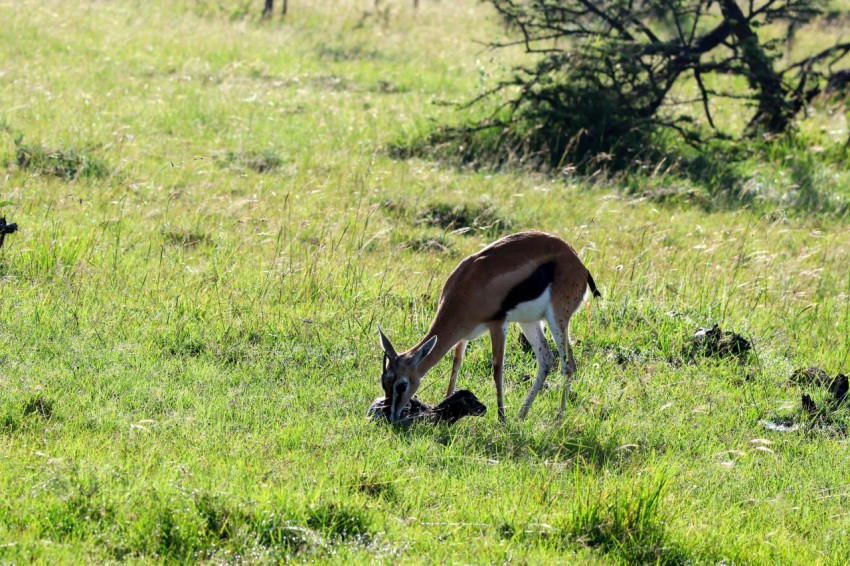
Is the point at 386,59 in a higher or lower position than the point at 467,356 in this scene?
higher

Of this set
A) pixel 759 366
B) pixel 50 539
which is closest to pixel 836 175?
pixel 759 366

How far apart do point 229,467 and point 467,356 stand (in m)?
2.62

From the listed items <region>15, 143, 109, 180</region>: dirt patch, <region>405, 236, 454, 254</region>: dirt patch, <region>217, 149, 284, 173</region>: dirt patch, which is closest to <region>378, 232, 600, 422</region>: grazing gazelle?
<region>405, 236, 454, 254</region>: dirt patch

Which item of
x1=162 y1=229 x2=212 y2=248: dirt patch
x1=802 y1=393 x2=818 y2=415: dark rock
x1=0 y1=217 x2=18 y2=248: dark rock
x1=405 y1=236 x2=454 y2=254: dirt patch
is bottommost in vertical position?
x1=162 y1=229 x2=212 y2=248: dirt patch

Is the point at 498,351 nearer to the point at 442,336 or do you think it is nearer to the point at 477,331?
the point at 477,331

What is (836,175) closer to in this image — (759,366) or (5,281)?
(759,366)

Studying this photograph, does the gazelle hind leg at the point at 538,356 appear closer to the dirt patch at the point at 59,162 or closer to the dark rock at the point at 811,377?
the dark rock at the point at 811,377

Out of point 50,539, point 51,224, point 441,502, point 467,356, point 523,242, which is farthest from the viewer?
point 51,224

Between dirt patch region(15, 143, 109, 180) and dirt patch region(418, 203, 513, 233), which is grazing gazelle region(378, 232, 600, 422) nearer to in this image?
dirt patch region(418, 203, 513, 233)

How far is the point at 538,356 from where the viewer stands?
6.91m

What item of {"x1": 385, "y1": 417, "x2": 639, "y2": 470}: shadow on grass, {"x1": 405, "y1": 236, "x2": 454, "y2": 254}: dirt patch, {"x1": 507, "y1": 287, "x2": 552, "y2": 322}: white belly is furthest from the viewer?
{"x1": 405, "y1": 236, "x2": 454, "y2": 254}: dirt patch

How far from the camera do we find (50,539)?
4480 mm

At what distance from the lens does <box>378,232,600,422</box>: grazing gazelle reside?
6535 mm

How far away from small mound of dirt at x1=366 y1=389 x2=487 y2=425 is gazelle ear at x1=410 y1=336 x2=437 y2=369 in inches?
10.3
